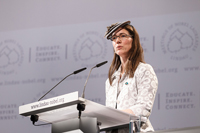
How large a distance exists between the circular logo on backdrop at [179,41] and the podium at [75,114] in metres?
1.43

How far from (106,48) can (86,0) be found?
71 cm

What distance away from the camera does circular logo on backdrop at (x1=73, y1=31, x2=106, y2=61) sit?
12.8ft

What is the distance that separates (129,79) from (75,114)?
55 centimetres

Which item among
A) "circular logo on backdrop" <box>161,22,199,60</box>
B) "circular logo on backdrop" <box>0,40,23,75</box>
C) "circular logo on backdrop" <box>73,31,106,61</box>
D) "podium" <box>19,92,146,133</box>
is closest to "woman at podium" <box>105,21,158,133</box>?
"podium" <box>19,92,146,133</box>

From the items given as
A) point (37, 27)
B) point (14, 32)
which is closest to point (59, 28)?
point (37, 27)

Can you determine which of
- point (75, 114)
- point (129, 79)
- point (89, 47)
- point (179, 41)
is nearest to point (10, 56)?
point (89, 47)

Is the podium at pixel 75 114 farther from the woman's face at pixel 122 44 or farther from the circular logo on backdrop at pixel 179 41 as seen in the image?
the circular logo on backdrop at pixel 179 41

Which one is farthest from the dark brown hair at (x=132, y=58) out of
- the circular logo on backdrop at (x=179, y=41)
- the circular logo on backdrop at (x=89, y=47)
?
the circular logo on backdrop at (x=89, y=47)

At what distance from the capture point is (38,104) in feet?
6.72

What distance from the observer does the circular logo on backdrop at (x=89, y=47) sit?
389 cm

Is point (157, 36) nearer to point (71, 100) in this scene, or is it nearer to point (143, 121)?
point (143, 121)

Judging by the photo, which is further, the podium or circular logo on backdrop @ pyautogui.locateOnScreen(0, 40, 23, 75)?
circular logo on backdrop @ pyautogui.locateOnScreen(0, 40, 23, 75)

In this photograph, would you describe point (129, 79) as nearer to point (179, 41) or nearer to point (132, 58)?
point (132, 58)

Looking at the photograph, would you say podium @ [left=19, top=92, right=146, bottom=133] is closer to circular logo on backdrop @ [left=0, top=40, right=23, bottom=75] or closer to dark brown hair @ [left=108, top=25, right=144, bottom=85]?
dark brown hair @ [left=108, top=25, right=144, bottom=85]
